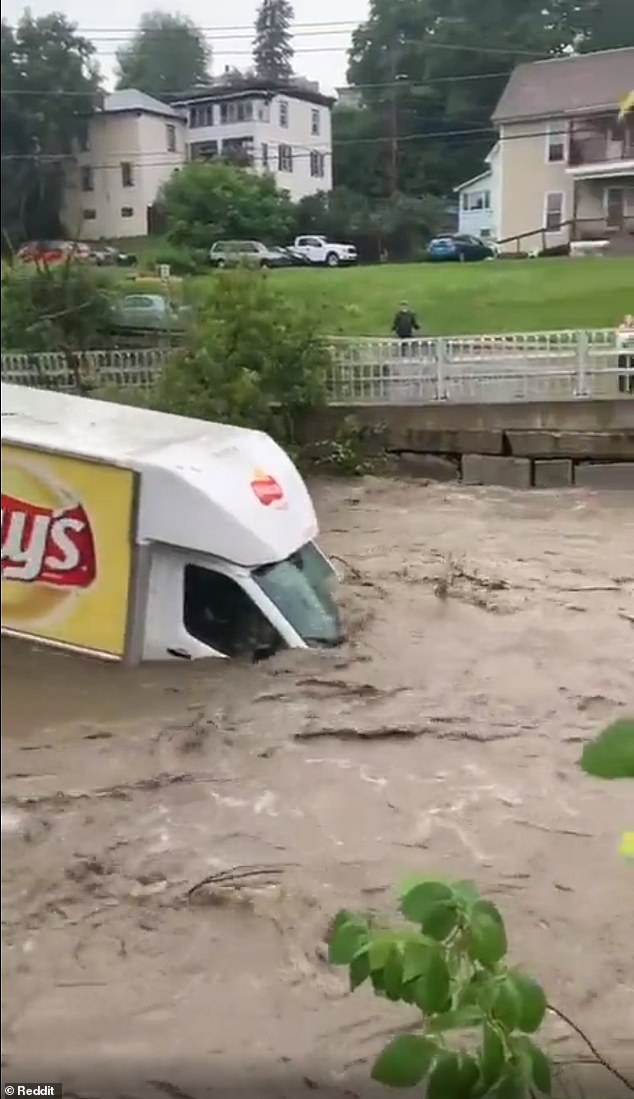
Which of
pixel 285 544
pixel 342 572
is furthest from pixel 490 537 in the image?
pixel 285 544

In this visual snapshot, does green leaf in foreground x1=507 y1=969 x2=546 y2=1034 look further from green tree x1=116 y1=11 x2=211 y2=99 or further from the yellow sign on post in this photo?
green tree x1=116 y1=11 x2=211 y2=99

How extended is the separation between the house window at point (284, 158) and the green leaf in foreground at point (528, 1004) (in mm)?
665

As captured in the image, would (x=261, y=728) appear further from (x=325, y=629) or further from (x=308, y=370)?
(x=308, y=370)

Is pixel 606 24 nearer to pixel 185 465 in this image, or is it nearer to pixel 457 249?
pixel 457 249

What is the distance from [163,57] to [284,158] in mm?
136

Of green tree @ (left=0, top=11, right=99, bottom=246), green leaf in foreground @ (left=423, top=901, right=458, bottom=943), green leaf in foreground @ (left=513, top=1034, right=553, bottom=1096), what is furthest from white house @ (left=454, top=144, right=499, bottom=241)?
green leaf in foreground @ (left=513, top=1034, right=553, bottom=1096)

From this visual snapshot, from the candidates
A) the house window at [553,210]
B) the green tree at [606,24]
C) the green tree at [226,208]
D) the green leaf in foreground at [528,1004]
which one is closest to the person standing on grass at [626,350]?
the house window at [553,210]

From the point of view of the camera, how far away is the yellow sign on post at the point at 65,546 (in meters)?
0.67

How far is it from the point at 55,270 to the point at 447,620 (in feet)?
1.84

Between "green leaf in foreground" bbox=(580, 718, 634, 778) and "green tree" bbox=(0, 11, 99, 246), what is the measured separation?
0.52 meters

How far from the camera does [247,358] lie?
94 cm

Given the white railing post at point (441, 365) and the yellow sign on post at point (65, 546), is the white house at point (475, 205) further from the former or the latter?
the yellow sign on post at point (65, 546)

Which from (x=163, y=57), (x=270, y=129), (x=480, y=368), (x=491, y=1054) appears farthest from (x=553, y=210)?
(x=491, y=1054)

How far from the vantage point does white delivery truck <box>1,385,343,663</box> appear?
2.22 ft
